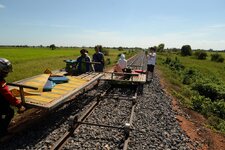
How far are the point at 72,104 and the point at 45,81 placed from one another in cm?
162

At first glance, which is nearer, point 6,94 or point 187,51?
point 6,94

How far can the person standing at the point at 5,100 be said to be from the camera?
483 cm

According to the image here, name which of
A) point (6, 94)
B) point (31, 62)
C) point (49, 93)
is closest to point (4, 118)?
point (6, 94)

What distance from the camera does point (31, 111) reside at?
7.41 m

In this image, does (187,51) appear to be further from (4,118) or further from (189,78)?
(4,118)

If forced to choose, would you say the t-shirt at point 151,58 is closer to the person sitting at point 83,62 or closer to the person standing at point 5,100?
the person sitting at point 83,62

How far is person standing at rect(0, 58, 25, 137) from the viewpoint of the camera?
15.8ft

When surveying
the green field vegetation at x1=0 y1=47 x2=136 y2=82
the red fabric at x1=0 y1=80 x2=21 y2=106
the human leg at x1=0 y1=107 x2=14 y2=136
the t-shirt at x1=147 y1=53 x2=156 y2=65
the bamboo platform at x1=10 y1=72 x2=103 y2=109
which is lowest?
the green field vegetation at x1=0 y1=47 x2=136 y2=82

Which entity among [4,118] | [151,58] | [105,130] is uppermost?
[151,58]

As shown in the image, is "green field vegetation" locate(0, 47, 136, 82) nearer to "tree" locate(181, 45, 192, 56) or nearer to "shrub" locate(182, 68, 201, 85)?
"shrub" locate(182, 68, 201, 85)

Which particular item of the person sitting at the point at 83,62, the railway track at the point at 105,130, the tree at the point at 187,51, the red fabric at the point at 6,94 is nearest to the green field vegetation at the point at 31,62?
the person sitting at the point at 83,62

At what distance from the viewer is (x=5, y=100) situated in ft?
16.2

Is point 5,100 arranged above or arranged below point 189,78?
above

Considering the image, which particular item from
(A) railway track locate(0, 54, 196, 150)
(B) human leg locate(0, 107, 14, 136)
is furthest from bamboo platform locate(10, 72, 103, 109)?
(A) railway track locate(0, 54, 196, 150)
